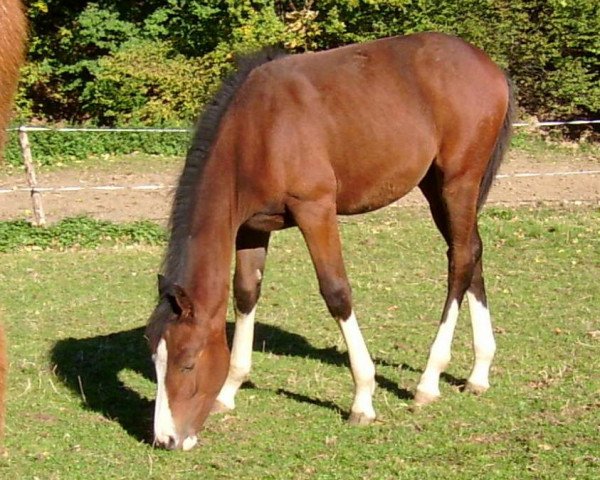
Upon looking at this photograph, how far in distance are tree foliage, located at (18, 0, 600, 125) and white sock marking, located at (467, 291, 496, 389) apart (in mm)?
10294

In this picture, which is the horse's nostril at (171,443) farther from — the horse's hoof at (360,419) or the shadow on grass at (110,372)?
the horse's hoof at (360,419)

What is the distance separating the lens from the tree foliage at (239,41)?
55.1 feet

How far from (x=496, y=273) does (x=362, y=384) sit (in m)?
3.97

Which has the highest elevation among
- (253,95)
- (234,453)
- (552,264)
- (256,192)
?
(253,95)

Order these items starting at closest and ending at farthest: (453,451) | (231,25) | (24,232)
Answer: (453,451) < (24,232) < (231,25)

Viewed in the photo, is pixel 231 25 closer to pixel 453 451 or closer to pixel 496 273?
pixel 496 273

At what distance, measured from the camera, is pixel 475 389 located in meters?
6.05

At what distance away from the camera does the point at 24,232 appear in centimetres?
1156

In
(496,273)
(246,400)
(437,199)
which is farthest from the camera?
(496,273)

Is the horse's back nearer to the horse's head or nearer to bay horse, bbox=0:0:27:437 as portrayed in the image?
the horse's head

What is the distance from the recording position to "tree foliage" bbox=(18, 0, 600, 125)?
661 inches

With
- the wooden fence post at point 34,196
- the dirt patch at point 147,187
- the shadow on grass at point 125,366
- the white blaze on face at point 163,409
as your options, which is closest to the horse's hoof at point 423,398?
the shadow on grass at point 125,366

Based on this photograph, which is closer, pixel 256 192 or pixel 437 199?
pixel 256 192

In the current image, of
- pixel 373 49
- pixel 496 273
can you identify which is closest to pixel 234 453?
pixel 373 49
